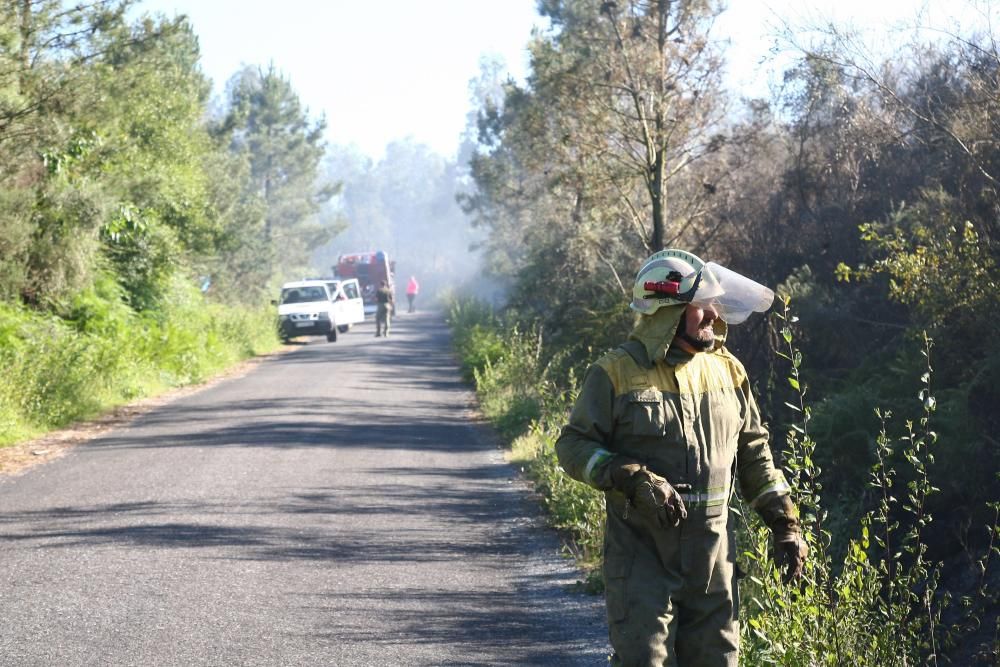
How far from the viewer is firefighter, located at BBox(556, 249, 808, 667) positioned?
14.0ft

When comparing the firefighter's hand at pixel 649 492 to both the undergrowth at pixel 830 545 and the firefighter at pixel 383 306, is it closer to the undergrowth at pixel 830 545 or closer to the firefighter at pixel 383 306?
the undergrowth at pixel 830 545

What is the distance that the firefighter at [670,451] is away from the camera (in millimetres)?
4281

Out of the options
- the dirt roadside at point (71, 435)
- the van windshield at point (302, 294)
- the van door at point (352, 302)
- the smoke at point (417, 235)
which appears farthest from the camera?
the smoke at point (417, 235)

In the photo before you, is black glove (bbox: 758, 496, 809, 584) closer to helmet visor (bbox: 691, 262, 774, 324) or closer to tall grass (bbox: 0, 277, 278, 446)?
helmet visor (bbox: 691, 262, 774, 324)

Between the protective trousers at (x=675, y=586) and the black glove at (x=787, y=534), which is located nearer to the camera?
the protective trousers at (x=675, y=586)

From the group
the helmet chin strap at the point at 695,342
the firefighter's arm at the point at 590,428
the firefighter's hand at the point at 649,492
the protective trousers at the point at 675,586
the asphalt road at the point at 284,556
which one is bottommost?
the asphalt road at the point at 284,556

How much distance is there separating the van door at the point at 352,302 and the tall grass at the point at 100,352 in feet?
33.5

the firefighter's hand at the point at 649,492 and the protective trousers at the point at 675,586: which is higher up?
the firefighter's hand at the point at 649,492

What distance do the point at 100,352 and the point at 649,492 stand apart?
1743 centimetres

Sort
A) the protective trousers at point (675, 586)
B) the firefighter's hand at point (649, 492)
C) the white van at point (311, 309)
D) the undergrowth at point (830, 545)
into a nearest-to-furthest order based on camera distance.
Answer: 1. the firefighter's hand at point (649, 492)
2. the protective trousers at point (675, 586)
3. the undergrowth at point (830, 545)
4. the white van at point (311, 309)

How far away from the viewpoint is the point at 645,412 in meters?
4.29

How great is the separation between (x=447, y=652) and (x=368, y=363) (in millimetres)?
22978

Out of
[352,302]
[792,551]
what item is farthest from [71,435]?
[352,302]

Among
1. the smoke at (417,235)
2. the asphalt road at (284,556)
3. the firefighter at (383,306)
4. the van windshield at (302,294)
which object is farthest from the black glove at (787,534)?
the smoke at (417,235)
